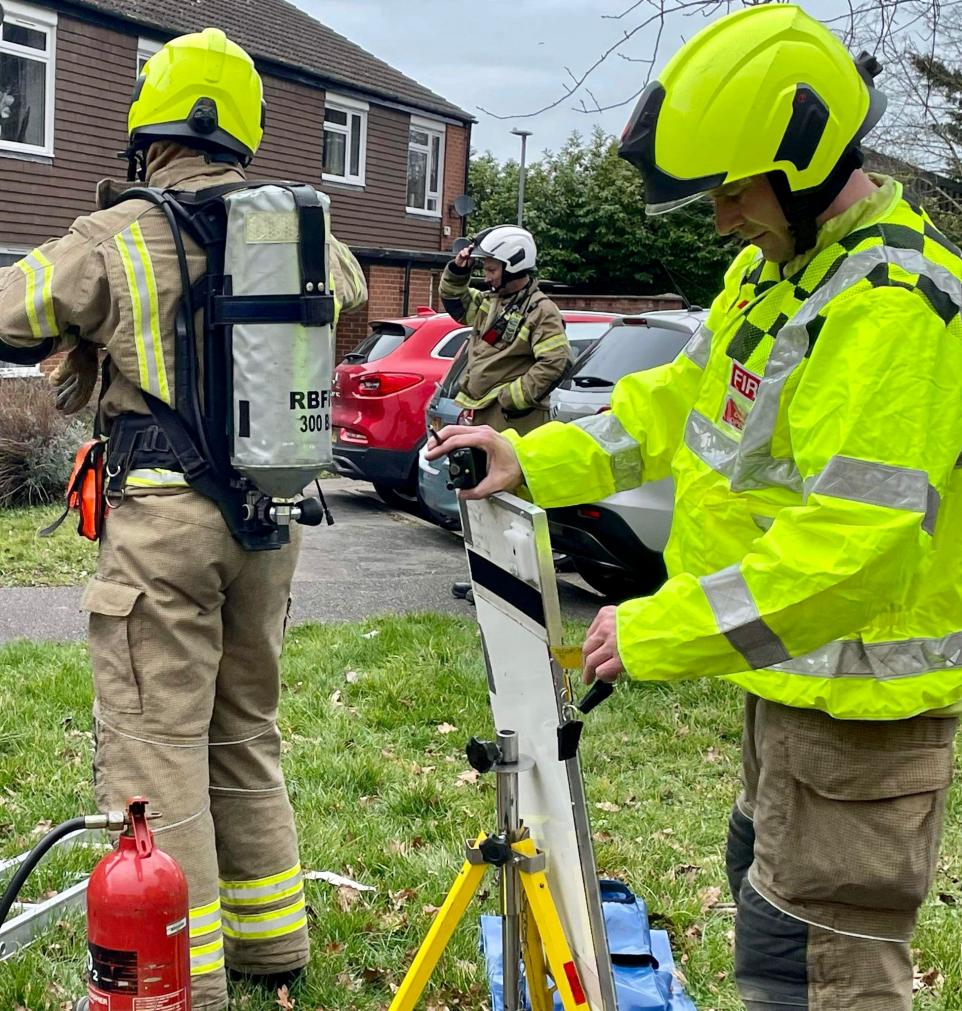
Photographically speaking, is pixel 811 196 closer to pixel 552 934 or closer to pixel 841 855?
pixel 841 855

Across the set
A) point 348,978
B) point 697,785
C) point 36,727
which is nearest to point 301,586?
point 36,727

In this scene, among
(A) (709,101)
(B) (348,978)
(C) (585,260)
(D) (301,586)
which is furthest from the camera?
(C) (585,260)

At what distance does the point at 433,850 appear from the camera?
4379 millimetres

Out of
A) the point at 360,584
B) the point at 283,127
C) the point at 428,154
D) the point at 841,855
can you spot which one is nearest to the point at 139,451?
the point at 841,855

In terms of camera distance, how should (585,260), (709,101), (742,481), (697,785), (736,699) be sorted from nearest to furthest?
1. (709,101)
2. (742,481)
3. (697,785)
4. (736,699)
5. (585,260)

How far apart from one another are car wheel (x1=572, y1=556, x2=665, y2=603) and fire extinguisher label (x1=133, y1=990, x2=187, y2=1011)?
4.80 meters

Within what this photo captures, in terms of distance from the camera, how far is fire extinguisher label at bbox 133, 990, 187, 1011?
2.40m

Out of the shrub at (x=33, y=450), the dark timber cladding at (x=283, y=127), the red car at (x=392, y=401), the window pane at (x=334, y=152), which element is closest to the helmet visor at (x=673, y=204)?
the red car at (x=392, y=401)

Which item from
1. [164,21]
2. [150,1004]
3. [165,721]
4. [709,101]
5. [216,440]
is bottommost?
[150,1004]

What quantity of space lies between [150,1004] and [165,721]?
0.83 metres

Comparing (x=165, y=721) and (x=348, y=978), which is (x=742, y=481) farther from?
(x=348, y=978)

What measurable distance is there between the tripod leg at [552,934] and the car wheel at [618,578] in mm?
4567

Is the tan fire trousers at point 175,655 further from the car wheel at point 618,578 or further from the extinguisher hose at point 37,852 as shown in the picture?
the car wheel at point 618,578

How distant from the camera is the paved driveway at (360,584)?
7.75m
